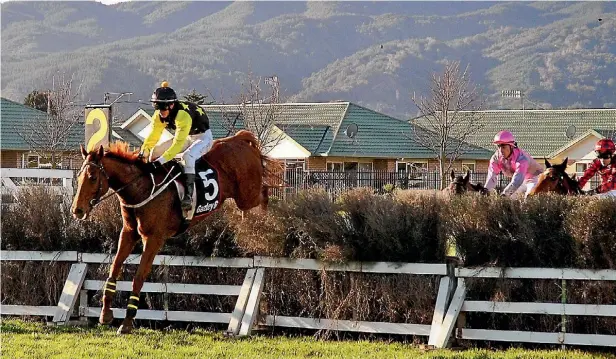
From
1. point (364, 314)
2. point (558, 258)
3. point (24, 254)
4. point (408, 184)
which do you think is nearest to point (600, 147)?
point (558, 258)

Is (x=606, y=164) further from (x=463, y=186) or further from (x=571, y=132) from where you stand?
(x=571, y=132)

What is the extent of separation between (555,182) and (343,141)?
36469mm

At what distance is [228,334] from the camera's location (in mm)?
10766

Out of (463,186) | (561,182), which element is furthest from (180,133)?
(561,182)

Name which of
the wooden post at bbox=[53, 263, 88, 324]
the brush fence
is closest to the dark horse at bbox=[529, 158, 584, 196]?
the brush fence

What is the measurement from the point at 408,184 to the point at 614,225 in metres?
22.7

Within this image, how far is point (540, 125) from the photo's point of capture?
6034 cm

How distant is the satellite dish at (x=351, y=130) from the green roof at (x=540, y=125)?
8.49 metres

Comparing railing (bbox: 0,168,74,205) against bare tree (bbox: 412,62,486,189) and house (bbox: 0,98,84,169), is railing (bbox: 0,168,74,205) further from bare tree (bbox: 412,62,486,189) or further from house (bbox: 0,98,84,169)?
bare tree (bbox: 412,62,486,189)

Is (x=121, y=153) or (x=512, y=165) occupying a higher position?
(x=121, y=153)

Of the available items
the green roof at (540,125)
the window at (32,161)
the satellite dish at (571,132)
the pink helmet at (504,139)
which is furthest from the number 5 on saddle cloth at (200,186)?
the satellite dish at (571,132)

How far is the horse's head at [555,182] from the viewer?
12.8m

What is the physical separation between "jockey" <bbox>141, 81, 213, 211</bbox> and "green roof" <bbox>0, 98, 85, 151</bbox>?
3060cm

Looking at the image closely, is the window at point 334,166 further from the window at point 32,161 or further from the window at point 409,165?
the window at point 32,161
